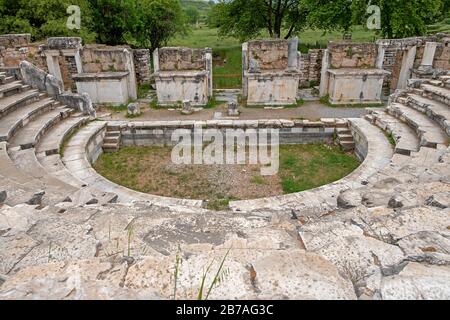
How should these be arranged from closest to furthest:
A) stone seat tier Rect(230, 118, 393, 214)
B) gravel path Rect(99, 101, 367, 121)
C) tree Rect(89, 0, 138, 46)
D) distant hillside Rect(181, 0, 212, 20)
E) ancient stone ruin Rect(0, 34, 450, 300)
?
1. ancient stone ruin Rect(0, 34, 450, 300)
2. stone seat tier Rect(230, 118, 393, 214)
3. gravel path Rect(99, 101, 367, 121)
4. tree Rect(89, 0, 138, 46)
5. distant hillside Rect(181, 0, 212, 20)

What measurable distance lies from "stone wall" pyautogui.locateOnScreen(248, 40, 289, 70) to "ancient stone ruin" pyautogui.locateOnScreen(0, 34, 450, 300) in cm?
5

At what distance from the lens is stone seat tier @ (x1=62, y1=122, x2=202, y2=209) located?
19.4 feet

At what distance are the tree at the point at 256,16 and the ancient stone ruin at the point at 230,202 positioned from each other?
6.94 meters

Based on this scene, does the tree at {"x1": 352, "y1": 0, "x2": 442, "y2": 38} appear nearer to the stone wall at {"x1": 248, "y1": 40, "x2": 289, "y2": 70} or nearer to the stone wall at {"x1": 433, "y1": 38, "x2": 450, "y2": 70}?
the stone wall at {"x1": 433, "y1": 38, "x2": 450, "y2": 70}

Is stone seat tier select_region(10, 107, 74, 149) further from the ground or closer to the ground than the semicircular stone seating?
closer to the ground

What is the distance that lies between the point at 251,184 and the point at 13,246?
518 cm

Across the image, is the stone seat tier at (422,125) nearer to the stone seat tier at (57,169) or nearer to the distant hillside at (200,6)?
the stone seat tier at (57,169)

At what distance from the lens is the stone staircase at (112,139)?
364 inches

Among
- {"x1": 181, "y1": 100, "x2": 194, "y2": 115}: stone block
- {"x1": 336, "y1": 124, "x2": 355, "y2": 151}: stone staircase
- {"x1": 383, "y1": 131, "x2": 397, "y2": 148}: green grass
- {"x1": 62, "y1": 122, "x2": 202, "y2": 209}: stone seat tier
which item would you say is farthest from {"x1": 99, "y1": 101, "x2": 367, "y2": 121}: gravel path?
{"x1": 383, "y1": 131, "x2": 397, "y2": 148}: green grass

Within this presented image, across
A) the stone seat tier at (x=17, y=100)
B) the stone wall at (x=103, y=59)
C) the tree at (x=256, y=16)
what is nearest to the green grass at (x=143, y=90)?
the stone wall at (x=103, y=59)

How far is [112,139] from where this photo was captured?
938 centimetres

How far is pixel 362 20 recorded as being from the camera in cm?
1501

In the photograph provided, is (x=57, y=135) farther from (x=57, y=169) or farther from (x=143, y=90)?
(x=143, y=90)

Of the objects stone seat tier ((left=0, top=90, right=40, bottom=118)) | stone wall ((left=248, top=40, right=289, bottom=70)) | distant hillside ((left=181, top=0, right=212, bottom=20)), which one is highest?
distant hillside ((left=181, top=0, right=212, bottom=20))
